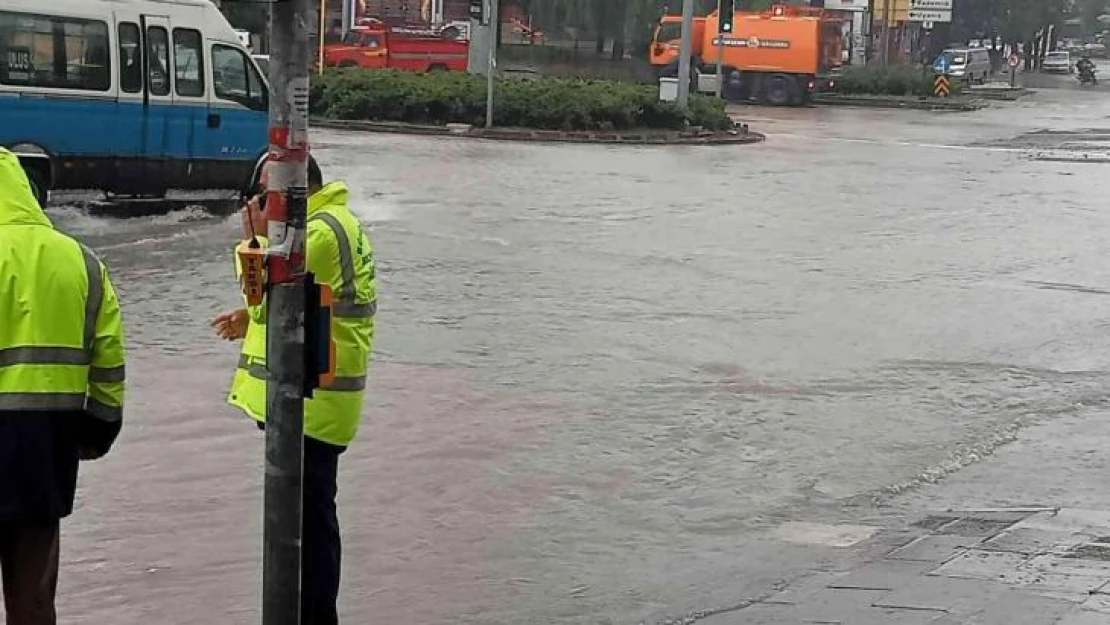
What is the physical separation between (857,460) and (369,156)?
19977 millimetres

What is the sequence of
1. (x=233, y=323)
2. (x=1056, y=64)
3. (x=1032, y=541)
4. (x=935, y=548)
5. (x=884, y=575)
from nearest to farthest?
(x=233, y=323) < (x=884, y=575) < (x=935, y=548) < (x=1032, y=541) < (x=1056, y=64)

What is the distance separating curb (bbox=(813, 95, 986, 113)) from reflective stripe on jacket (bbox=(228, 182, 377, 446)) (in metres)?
54.1

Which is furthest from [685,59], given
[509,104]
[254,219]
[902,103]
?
[254,219]

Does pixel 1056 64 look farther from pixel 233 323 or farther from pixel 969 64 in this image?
pixel 233 323

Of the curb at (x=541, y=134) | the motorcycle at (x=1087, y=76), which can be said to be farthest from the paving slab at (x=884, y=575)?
the motorcycle at (x=1087, y=76)

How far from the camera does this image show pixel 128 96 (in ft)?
60.1

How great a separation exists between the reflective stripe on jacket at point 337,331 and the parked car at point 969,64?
7236 centimetres

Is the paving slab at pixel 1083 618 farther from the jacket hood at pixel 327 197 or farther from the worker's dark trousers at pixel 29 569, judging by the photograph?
the worker's dark trousers at pixel 29 569

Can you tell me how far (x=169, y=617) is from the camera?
6508 millimetres

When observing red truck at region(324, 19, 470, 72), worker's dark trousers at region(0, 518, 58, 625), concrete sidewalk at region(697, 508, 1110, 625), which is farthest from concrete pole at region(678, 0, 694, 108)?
worker's dark trousers at region(0, 518, 58, 625)

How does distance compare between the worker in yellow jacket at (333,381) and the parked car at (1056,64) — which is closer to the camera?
the worker in yellow jacket at (333,381)

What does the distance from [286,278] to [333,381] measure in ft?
3.59

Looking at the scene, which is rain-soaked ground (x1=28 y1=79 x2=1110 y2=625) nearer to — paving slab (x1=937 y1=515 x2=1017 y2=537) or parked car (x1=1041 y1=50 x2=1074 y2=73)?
paving slab (x1=937 y1=515 x2=1017 y2=537)

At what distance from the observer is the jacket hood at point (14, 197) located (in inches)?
189
